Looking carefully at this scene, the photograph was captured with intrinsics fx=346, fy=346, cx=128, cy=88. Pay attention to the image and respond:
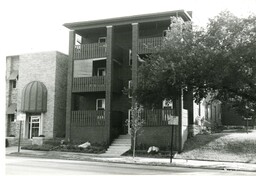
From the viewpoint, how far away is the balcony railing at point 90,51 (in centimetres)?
2912

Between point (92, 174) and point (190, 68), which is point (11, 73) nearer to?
point (190, 68)

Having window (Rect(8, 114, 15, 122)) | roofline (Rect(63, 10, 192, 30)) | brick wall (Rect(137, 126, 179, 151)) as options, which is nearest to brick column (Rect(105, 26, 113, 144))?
roofline (Rect(63, 10, 192, 30))

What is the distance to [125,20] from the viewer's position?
28516 millimetres

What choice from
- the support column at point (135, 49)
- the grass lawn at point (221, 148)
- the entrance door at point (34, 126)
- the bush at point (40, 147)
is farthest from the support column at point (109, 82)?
the entrance door at point (34, 126)

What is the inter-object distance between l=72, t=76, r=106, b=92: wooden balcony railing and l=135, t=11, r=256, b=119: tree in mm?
6975

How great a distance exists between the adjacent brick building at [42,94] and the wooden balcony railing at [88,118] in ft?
10.1

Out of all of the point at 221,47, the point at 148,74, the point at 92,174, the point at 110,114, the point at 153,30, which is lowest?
the point at 92,174

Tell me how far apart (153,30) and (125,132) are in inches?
361

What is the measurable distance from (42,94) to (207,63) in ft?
56.8

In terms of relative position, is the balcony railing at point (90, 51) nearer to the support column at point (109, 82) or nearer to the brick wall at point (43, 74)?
the support column at point (109, 82)

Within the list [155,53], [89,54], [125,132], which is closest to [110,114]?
[125,132]

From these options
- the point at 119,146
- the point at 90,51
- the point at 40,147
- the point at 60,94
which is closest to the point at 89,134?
the point at 119,146

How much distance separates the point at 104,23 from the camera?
96.0 ft

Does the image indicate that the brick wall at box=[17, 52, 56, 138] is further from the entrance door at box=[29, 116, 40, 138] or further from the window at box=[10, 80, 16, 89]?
the window at box=[10, 80, 16, 89]
